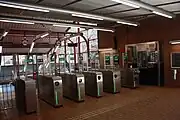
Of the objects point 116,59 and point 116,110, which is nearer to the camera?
point 116,110

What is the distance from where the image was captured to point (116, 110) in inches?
206

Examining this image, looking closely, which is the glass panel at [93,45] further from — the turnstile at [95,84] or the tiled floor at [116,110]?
the tiled floor at [116,110]

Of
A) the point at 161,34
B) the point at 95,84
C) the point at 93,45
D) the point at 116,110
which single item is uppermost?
the point at 161,34

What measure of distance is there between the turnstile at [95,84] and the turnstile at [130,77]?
226 centimetres

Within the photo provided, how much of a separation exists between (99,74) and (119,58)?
4.27m

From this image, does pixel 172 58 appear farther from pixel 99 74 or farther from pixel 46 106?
pixel 46 106

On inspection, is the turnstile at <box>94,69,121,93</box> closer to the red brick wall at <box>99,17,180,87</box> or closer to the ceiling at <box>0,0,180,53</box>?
the ceiling at <box>0,0,180,53</box>

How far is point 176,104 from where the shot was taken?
558 cm

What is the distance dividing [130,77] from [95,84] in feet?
8.22

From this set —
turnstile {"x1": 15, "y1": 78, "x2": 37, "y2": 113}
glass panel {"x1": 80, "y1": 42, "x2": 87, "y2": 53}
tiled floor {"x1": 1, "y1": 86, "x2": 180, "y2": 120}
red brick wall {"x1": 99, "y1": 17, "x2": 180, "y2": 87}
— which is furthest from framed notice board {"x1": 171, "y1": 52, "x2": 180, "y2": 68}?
glass panel {"x1": 80, "y1": 42, "x2": 87, "y2": 53}

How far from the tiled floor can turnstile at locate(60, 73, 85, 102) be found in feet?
0.91

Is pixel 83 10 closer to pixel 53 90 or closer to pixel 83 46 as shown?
Result: pixel 53 90

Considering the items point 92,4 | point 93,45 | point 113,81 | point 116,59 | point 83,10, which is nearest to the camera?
point 92,4

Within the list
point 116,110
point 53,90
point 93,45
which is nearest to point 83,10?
point 53,90
